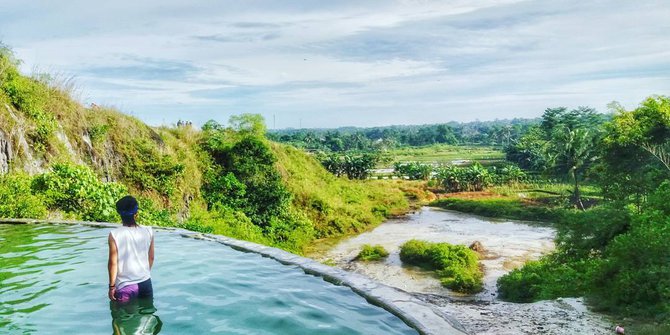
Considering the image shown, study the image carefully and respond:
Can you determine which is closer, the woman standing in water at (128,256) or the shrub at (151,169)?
the woman standing in water at (128,256)

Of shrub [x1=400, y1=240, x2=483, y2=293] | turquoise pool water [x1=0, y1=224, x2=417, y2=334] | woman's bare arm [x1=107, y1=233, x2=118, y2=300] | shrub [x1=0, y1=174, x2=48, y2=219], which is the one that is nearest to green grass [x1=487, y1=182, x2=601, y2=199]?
shrub [x1=400, y1=240, x2=483, y2=293]

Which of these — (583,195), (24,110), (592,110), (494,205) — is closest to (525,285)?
(24,110)

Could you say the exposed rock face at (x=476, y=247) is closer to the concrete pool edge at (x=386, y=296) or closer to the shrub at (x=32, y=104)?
the concrete pool edge at (x=386, y=296)

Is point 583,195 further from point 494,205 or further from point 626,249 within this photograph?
point 626,249

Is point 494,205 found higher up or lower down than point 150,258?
lower down

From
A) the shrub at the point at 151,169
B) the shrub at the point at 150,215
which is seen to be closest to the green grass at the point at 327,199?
the shrub at the point at 151,169
